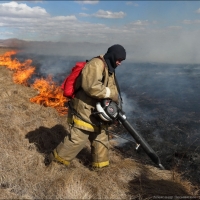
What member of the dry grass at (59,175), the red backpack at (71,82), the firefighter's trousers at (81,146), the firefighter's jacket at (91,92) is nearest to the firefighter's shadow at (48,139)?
the dry grass at (59,175)

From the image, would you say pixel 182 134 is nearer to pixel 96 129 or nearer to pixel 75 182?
pixel 96 129

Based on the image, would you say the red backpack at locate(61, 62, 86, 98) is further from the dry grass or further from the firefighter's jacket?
the dry grass

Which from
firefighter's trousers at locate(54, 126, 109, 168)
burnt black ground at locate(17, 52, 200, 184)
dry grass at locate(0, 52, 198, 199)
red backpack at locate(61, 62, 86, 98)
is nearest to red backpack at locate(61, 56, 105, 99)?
red backpack at locate(61, 62, 86, 98)

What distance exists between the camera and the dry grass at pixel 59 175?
316 centimetres

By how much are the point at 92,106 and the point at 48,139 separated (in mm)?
1648

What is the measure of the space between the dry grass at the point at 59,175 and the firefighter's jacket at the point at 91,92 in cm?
76

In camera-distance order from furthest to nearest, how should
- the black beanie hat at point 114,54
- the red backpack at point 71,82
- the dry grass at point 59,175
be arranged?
the red backpack at point 71,82, the black beanie hat at point 114,54, the dry grass at point 59,175

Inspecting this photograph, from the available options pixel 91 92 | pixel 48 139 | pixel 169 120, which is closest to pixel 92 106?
pixel 91 92

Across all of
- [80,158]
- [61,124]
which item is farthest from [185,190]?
[61,124]

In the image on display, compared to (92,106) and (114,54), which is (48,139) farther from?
(114,54)

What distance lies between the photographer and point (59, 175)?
11.8 feet

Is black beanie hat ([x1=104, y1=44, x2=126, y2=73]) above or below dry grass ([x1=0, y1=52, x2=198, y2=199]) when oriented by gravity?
above

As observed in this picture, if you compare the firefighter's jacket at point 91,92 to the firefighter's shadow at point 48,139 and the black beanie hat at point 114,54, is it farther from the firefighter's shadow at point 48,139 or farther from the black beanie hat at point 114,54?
the firefighter's shadow at point 48,139

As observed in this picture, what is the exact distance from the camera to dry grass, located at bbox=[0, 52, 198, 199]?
10.4 feet
